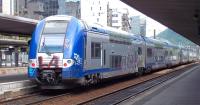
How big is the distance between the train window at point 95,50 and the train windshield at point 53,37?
1.97 metres

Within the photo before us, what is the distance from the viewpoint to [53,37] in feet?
64.3

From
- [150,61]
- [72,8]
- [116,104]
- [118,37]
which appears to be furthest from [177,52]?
[72,8]

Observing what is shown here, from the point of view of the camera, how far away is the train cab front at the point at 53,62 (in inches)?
747

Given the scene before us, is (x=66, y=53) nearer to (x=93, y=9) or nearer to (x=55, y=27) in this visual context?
(x=55, y=27)

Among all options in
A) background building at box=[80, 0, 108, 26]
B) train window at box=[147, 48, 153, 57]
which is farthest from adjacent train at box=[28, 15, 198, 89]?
background building at box=[80, 0, 108, 26]

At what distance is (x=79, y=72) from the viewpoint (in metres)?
19.5

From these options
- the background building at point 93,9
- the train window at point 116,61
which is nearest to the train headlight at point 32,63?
the train window at point 116,61

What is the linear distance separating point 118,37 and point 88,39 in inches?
253

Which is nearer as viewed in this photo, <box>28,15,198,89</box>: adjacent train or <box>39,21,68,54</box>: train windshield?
<box>28,15,198,89</box>: adjacent train

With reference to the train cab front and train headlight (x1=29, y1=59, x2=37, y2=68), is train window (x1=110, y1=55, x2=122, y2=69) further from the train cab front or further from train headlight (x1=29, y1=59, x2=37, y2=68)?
train headlight (x1=29, y1=59, x2=37, y2=68)

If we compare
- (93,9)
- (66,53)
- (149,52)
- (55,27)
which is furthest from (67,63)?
(93,9)

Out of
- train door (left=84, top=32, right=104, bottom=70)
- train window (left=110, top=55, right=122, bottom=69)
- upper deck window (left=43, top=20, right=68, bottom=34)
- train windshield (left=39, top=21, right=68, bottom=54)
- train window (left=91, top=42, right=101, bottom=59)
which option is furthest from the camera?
train window (left=110, top=55, right=122, bottom=69)

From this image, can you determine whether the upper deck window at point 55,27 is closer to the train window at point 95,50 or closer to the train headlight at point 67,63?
the train headlight at point 67,63

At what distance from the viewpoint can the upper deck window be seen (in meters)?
19.8
